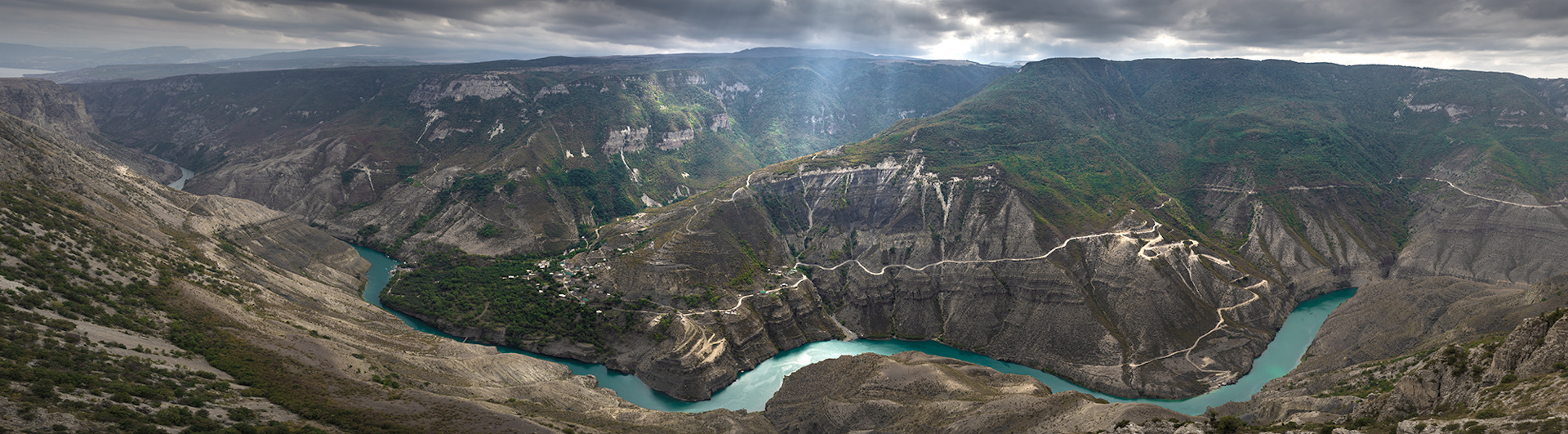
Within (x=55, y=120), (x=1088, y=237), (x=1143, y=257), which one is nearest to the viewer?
(x=1143, y=257)

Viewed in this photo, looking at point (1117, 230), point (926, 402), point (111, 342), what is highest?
point (1117, 230)

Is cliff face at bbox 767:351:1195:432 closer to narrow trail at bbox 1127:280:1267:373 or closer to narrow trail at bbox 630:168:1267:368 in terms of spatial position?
narrow trail at bbox 1127:280:1267:373

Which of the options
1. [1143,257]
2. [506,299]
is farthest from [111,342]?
[1143,257]

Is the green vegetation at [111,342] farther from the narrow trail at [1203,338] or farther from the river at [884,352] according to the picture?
the narrow trail at [1203,338]

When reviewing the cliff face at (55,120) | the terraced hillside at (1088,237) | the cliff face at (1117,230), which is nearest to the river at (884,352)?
the terraced hillside at (1088,237)

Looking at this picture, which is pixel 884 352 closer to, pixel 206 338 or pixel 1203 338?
pixel 1203 338

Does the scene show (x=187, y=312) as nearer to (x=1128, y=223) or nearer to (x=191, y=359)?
(x=191, y=359)

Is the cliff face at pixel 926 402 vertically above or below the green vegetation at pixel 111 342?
below
